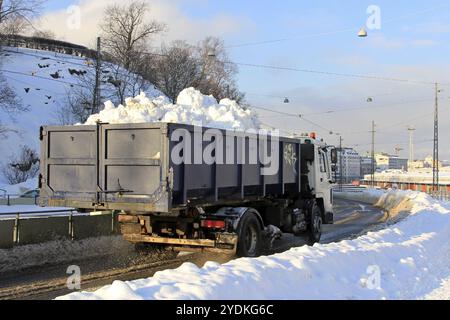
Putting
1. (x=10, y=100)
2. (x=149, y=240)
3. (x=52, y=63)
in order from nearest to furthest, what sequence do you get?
1. (x=149, y=240)
2. (x=10, y=100)
3. (x=52, y=63)

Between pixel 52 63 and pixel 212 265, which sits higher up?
pixel 52 63

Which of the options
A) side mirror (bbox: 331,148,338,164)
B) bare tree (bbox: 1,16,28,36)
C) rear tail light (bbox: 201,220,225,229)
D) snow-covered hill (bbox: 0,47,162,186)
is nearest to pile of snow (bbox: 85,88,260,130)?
rear tail light (bbox: 201,220,225,229)

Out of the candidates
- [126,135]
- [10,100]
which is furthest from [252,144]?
[10,100]

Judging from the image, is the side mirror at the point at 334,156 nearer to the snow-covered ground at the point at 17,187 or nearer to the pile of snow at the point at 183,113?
the pile of snow at the point at 183,113

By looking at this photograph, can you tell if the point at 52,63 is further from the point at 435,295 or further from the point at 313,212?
the point at 435,295

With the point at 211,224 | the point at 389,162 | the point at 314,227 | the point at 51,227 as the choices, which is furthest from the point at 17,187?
the point at 389,162

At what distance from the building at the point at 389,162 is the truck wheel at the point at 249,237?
15804cm

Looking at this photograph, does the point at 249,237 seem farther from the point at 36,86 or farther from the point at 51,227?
the point at 36,86

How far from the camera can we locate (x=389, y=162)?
174m

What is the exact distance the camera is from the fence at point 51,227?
10.8 m

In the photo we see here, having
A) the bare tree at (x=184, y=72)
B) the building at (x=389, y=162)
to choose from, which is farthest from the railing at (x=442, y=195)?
the building at (x=389, y=162)

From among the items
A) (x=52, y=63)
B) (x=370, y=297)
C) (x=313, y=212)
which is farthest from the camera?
(x=52, y=63)
